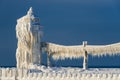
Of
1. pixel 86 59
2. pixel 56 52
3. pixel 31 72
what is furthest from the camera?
pixel 56 52

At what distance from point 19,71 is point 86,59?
7250 millimetres

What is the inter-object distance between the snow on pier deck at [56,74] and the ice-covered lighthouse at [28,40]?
3.57 m

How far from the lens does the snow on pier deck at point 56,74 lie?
127 ft

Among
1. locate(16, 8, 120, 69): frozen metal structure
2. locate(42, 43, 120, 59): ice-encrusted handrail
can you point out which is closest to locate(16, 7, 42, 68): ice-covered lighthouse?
locate(16, 8, 120, 69): frozen metal structure

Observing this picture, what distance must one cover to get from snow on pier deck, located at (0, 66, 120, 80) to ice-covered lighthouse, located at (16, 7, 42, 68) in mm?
3570

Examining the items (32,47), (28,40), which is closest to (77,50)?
(32,47)

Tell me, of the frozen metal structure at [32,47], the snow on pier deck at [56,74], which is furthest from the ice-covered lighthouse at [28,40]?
the snow on pier deck at [56,74]

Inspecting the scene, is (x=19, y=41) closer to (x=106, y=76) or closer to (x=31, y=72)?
(x=31, y=72)

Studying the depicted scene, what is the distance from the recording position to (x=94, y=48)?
48.5 meters

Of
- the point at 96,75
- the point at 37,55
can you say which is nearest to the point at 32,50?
the point at 37,55

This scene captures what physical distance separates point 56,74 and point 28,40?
1136 cm

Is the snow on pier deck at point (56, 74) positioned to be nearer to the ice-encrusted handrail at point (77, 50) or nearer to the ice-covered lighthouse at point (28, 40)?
the ice-encrusted handrail at point (77, 50)

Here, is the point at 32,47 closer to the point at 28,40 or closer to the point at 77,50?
the point at 28,40

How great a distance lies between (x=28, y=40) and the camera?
5362 centimetres
